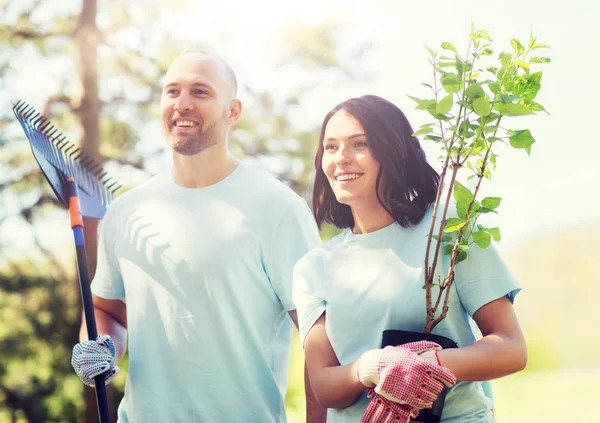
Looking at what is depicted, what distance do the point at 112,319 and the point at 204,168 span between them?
0.58m

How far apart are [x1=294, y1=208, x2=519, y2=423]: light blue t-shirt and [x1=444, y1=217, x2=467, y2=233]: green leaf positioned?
69mm

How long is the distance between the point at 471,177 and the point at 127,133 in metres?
3.94

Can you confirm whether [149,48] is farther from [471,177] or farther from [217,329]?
[471,177]

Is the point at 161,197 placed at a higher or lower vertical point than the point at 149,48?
lower

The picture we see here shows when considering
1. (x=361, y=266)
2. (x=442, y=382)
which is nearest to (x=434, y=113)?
(x=361, y=266)

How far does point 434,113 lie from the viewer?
4.79ft

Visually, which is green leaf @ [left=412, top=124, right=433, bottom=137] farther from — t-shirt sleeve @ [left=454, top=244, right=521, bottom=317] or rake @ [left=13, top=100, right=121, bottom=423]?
rake @ [left=13, top=100, right=121, bottom=423]

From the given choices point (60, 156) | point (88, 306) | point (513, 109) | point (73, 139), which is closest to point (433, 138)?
point (513, 109)

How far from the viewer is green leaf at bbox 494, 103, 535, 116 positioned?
1.42 m

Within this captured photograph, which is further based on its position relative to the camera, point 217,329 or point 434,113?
point 217,329

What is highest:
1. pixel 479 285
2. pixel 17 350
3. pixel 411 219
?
pixel 411 219

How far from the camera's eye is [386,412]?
1431 mm

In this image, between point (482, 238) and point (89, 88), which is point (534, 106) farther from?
point (89, 88)

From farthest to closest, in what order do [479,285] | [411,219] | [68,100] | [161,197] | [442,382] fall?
[68,100], [161,197], [411,219], [479,285], [442,382]
